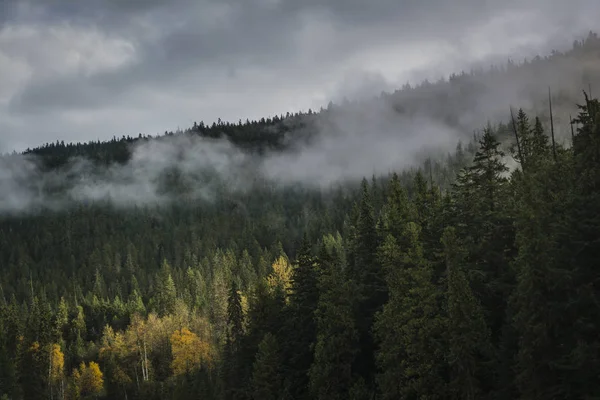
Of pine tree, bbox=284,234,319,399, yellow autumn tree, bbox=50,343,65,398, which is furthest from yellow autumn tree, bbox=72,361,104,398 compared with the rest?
pine tree, bbox=284,234,319,399

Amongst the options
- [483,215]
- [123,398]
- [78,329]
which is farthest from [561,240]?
[78,329]

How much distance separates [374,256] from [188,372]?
211 feet

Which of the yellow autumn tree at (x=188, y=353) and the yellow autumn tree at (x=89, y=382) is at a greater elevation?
the yellow autumn tree at (x=188, y=353)

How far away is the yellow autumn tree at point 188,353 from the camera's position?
102 meters

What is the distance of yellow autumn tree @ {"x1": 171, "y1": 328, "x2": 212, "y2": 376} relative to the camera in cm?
10162

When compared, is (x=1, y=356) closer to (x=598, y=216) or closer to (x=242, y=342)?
(x=242, y=342)

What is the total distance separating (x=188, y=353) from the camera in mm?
103875

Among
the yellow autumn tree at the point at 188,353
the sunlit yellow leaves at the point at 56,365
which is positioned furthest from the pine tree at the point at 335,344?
the sunlit yellow leaves at the point at 56,365

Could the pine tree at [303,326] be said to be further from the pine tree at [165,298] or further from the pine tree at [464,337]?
the pine tree at [165,298]

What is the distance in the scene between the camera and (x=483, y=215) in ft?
131

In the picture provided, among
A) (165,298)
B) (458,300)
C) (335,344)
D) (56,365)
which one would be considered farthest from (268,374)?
(165,298)

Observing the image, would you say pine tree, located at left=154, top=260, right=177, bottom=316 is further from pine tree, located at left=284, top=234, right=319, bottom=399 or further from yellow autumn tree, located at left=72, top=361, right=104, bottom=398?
pine tree, located at left=284, top=234, right=319, bottom=399

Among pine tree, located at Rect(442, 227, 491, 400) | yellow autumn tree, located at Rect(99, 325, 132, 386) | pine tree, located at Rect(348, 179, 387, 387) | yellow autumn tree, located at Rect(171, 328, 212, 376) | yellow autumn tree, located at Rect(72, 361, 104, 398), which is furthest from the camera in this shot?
yellow autumn tree, located at Rect(99, 325, 132, 386)

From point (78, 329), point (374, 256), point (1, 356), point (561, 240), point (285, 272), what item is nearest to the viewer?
point (561, 240)
